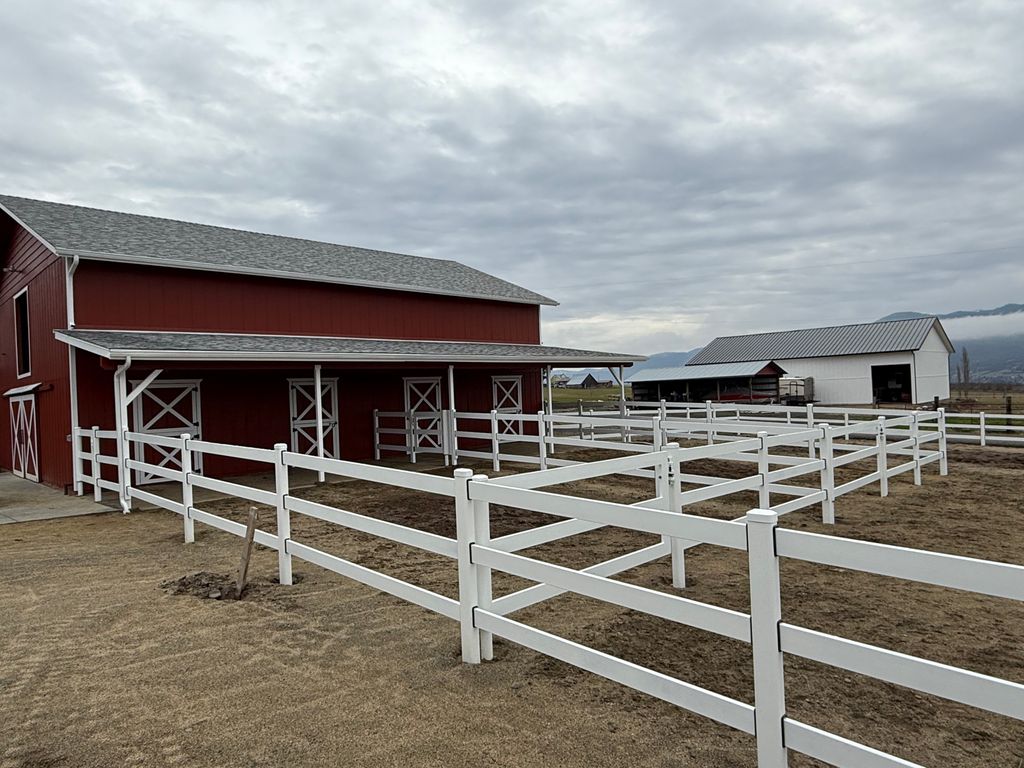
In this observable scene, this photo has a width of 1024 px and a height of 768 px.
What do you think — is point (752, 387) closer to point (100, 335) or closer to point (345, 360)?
point (345, 360)

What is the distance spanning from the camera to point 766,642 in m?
2.71

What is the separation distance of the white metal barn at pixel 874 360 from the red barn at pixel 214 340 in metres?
24.2

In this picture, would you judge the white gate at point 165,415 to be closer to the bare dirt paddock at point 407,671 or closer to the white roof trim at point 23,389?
the white roof trim at point 23,389

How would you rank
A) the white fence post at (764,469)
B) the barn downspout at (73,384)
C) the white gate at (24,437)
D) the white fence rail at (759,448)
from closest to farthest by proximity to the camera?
the white fence post at (764,469) < the white fence rail at (759,448) < the barn downspout at (73,384) < the white gate at (24,437)

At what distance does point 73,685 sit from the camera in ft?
13.8

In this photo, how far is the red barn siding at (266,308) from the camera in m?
13.9

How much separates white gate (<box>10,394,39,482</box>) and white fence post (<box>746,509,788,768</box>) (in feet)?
54.8

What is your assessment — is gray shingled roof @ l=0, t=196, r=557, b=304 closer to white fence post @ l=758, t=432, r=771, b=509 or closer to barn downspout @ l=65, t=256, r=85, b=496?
barn downspout @ l=65, t=256, r=85, b=496

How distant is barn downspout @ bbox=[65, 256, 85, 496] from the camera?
1270 centimetres

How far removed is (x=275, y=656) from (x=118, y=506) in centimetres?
840

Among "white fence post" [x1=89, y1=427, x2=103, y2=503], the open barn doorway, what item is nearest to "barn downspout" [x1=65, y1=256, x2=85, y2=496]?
"white fence post" [x1=89, y1=427, x2=103, y2=503]

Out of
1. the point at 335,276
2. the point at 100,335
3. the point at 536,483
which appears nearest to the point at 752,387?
the point at 335,276

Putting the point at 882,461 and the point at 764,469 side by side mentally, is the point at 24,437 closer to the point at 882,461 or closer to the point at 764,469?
the point at 764,469

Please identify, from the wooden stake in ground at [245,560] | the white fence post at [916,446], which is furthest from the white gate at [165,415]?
the white fence post at [916,446]
